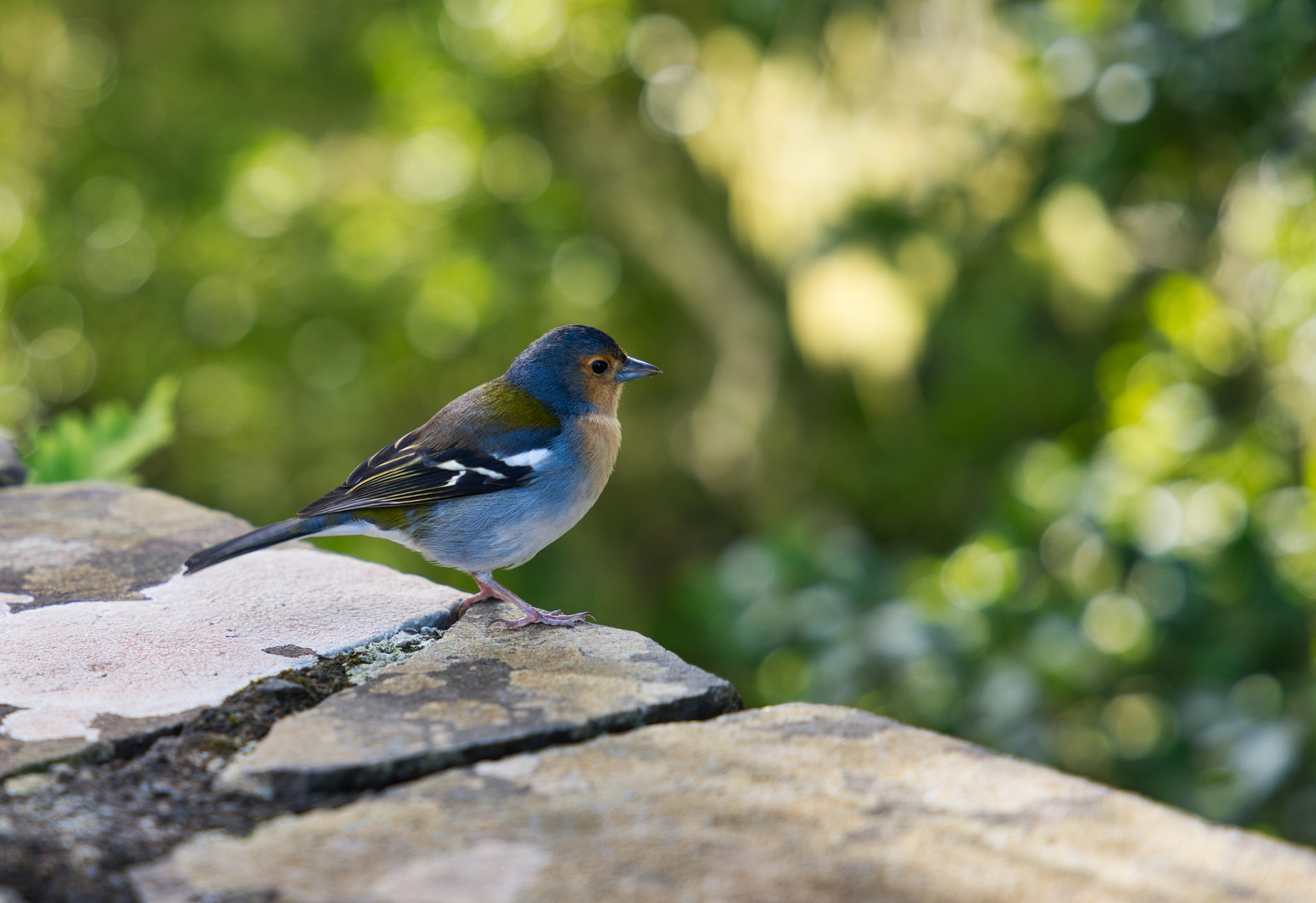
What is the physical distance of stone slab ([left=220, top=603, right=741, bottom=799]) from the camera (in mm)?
1623

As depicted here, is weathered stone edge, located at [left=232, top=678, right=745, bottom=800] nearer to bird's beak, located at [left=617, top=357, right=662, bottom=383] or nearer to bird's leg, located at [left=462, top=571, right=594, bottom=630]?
bird's leg, located at [left=462, top=571, right=594, bottom=630]

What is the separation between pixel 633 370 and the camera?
3.29 metres

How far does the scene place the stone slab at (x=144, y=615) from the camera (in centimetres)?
185

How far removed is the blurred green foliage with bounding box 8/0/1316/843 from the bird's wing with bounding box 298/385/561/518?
1.57 meters

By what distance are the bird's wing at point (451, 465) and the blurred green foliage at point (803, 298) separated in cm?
157

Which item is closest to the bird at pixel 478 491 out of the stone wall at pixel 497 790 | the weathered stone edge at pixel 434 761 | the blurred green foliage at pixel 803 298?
the stone wall at pixel 497 790

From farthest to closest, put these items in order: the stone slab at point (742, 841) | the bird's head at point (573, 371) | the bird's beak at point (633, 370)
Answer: the bird's beak at point (633, 370)
the bird's head at point (573, 371)
the stone slab at point (742, 841)

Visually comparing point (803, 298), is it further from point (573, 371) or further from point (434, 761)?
point (434, 761)

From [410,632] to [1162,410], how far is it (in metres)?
2.47

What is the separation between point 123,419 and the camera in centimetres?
402

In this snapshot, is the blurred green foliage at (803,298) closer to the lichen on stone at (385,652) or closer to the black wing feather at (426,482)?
the black wing feather at (426,482)

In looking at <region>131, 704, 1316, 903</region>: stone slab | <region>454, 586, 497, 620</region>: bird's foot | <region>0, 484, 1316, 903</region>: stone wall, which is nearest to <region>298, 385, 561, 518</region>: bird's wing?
<region>454, 586, 497, 620</region>: bird's foot

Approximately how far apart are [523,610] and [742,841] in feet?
3.90

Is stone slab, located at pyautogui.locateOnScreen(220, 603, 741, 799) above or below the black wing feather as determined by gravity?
below
